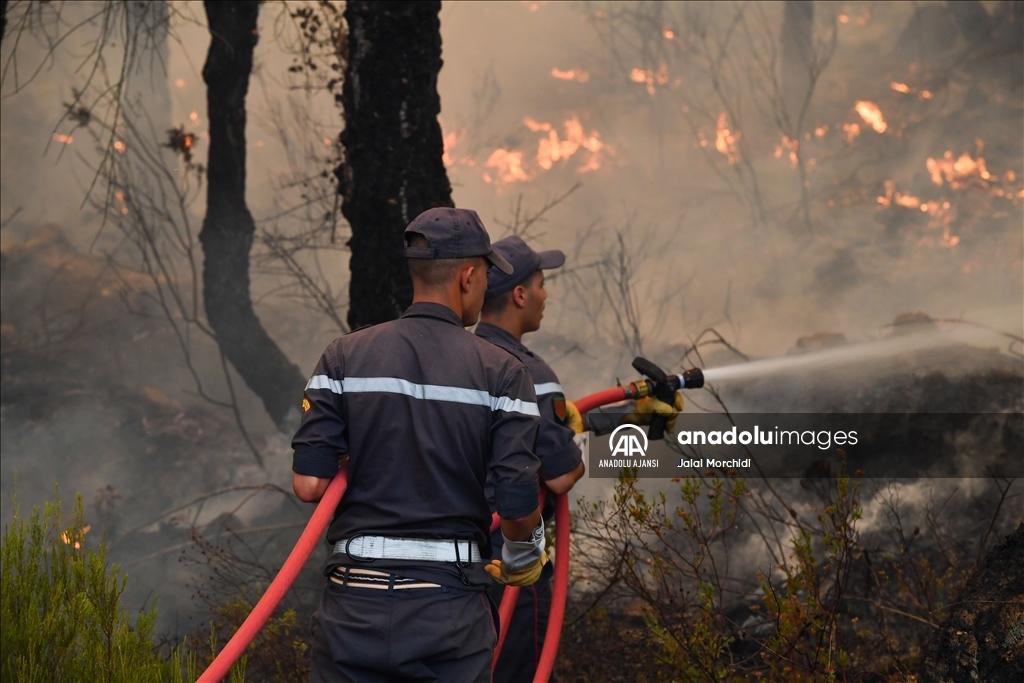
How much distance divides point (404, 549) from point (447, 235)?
2.78 ft

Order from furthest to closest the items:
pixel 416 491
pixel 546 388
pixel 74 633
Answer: pixel 546 388, pixel 74 633, pixel 416 491

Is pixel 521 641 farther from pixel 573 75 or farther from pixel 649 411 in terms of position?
pixel 573 75

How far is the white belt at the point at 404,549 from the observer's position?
2268 millimetres

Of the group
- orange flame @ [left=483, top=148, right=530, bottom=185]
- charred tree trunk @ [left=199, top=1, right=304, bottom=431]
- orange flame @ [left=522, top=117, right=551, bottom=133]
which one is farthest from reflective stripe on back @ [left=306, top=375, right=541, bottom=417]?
orange flame @ [left=522, top=117, right=551, bottom=133]

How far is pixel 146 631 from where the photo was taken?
3.06 m

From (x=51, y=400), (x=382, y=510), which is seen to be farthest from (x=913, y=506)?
(x=51, y=400)

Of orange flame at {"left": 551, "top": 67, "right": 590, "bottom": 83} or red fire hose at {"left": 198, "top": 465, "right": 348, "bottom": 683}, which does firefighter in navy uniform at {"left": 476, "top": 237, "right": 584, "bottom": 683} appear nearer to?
red fire hose at {"left": 198, "top": 465, "right": 348, "bottom": 683}

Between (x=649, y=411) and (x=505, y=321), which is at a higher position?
(x=505, y=321)

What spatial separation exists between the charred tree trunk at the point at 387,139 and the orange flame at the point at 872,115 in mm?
6350

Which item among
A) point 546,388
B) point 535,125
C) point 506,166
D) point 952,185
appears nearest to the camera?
point 546,388

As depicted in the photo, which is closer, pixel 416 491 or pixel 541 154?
pixel 416 491

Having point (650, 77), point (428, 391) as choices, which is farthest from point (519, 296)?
point (650, 77)

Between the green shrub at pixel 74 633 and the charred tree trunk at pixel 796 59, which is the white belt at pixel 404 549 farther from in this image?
the charred tree trunk at pixel 796 59

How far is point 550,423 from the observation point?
9.87 feet
